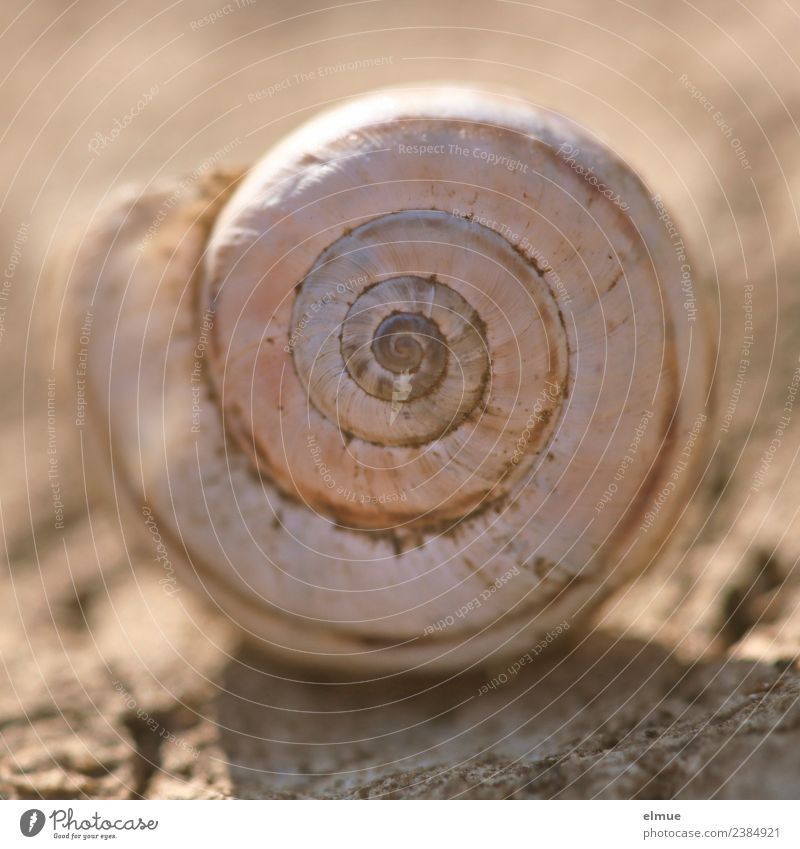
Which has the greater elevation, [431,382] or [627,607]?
[431,382]

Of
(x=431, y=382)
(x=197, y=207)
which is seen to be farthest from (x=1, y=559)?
(x=431, y=382)

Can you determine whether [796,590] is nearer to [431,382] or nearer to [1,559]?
[431,382]

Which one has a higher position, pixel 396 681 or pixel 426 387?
pixel 426 387
